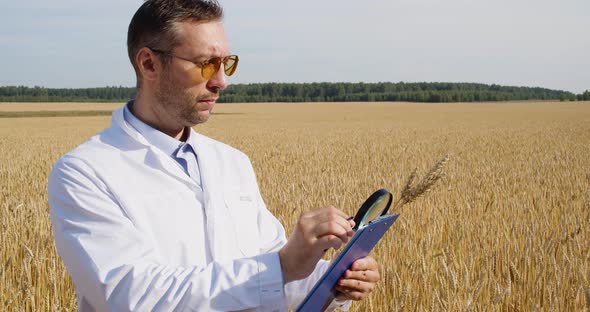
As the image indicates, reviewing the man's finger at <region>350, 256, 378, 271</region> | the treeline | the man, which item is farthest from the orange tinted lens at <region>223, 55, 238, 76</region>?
the treeline

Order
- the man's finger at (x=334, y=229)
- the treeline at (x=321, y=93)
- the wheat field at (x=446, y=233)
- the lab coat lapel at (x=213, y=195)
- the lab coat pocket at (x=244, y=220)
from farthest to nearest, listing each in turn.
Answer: the treeline at (x=321, y=93)
the wheat field at (x=446, y=233)
the lab coat pocket at (x=244, y=220)
the lab coat lapel at (x=213, y=195)
the man's finger at (x=334, y=229)

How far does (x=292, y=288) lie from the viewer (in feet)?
6.56

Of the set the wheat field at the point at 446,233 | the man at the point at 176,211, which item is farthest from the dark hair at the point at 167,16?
the wheat field at the point at 446,233

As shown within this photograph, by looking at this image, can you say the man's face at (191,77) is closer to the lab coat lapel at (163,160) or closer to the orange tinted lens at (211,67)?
the orange tinted lens at (211,67)

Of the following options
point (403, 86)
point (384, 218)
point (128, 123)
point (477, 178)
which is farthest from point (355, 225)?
Result: point (403, 86)

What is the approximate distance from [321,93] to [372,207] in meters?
102

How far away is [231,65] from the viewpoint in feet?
6.65

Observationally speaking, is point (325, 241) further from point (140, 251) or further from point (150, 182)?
point (150, 182)

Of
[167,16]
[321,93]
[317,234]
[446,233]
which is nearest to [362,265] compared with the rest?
[317,234]

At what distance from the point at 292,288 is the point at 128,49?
85 centimetres

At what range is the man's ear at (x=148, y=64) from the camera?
1870 mm

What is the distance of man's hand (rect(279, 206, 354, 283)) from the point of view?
4.43 feet

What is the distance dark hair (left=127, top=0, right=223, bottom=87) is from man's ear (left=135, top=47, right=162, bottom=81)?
21 mm

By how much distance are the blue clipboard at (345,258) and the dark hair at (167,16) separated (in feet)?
2.50
